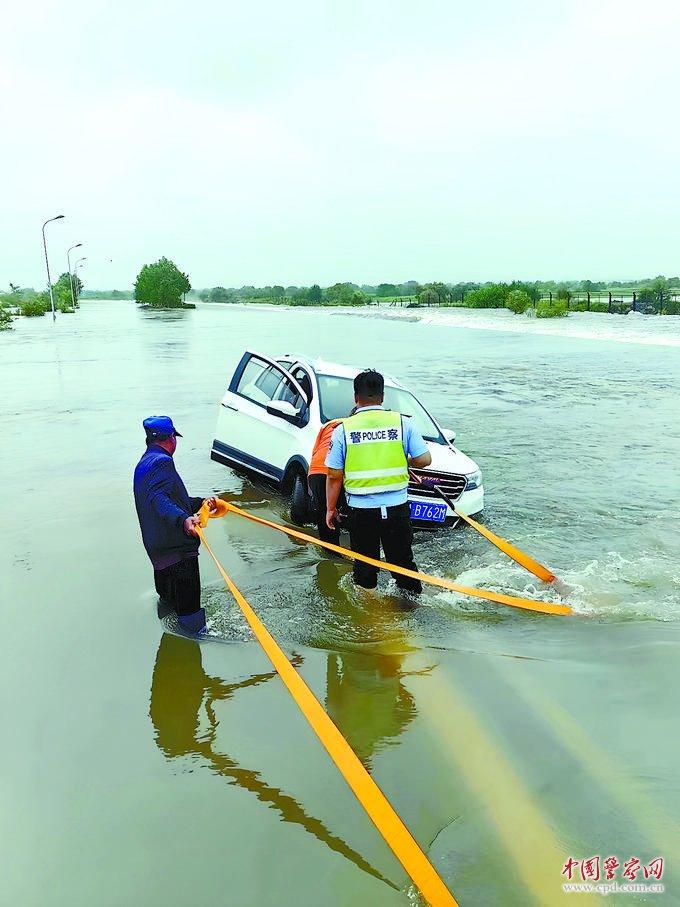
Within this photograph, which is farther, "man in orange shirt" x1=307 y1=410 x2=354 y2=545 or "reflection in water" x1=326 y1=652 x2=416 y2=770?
"man in orange shirt" x1=307 y1=410 x2=354 y2=545

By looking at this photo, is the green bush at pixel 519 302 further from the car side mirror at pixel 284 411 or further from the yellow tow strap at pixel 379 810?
the yellow tow strap at pixel 379 810

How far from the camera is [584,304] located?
6981 cm

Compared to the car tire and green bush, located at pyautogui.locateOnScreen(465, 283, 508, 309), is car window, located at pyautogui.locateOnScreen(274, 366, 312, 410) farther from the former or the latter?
green bush, located at pyautogui.locateOnScreen(465, 283, 508, 309)

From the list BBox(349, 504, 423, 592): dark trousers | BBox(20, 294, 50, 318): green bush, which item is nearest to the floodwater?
BBox(349, 504, 423, 592): dark trousers

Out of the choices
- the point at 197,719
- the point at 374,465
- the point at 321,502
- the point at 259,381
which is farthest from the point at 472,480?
the point at 197,719

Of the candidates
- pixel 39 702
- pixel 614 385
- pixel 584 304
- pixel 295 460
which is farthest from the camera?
pixel 584 304

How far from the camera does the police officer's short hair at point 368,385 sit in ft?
16.9

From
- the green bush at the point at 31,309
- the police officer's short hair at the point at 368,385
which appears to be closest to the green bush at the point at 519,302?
the green bush at the point at 31,309

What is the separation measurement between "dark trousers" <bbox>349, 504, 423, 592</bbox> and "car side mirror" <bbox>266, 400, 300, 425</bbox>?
2826 mm

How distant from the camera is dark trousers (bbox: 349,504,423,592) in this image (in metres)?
5.36

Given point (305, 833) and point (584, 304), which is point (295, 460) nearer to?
point (305, 833)

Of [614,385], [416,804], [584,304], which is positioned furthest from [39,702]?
[584,304]

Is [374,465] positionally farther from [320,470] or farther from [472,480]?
[472,480]

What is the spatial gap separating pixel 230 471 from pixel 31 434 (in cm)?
508
